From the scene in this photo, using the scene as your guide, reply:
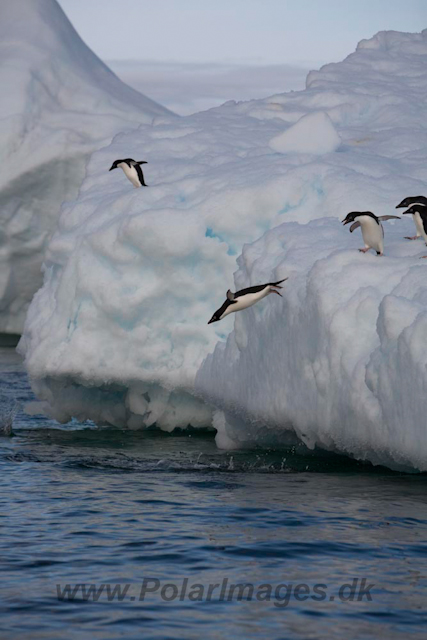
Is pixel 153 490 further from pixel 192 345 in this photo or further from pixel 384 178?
pixel 384 178

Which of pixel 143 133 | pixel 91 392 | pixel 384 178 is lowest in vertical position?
pixel 91 392

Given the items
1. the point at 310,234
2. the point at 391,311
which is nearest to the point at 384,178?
the point at 310,234

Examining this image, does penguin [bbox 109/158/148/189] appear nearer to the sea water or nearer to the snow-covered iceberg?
the snow-covered iceberg

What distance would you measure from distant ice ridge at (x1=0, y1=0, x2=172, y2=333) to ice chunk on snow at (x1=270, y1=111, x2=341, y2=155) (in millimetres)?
9916

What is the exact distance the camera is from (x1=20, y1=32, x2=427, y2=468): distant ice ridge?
1070 centimetres

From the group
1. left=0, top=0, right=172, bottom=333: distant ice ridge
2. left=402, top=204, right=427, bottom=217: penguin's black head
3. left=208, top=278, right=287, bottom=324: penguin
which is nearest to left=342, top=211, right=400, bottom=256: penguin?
left=402, top=204, right=427, bottom=217: penguin's black head

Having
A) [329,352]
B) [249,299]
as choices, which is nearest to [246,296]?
[249,299]

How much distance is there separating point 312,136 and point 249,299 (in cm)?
500

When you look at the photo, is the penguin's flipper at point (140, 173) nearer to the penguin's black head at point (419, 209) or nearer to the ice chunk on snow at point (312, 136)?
the ice chunk on snow at point (312, 136)

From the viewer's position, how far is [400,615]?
22.0ft

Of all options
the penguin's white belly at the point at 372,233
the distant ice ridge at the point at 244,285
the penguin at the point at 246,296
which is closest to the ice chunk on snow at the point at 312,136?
the distant ice ridge at the point at 244,285

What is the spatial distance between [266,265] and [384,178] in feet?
9.22

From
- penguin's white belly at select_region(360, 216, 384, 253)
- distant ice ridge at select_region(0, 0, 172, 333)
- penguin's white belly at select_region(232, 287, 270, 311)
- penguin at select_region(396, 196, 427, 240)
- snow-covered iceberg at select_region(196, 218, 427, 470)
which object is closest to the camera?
snow-covered iceberg at select_region(196, 218, 427, 470)

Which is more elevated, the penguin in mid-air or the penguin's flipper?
the penguin's flipper
